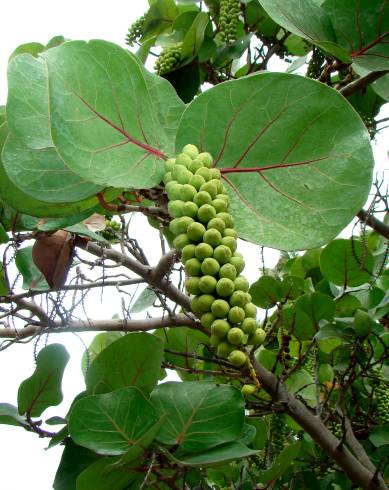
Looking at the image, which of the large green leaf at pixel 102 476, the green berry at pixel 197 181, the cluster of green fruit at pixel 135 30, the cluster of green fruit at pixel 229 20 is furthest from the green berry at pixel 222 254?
the cluster of green fruit at pixel 135 30

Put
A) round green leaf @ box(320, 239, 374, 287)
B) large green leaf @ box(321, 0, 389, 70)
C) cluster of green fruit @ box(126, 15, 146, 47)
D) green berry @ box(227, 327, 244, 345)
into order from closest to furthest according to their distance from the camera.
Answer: green berry @ box(227, 327, 244, 345), large green leaf @ box(321, 0, 389, 70), round green leaf @ box(320, 239, 374, 287), cluster of green fruit @ box(126, 15, 146, 47)

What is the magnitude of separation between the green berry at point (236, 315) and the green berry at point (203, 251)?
3.1 inches

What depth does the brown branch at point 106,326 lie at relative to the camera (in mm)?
1281

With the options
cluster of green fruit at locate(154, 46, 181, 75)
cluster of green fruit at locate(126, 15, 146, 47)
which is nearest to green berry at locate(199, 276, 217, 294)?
cluster of green fruit at locate(154, 46, 181, 75)

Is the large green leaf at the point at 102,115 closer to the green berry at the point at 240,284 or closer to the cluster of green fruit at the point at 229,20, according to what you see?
the green berry at the point at 240,284

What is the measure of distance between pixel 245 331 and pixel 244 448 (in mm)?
457

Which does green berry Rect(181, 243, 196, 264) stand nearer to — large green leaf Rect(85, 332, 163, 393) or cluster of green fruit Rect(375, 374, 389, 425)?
large green leaf Rect(85, 332, 163, 393)

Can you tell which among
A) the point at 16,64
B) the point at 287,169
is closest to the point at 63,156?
the point at 16,64

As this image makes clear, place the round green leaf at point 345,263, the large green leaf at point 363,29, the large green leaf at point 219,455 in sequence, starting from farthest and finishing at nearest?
1. the round green leaf at point 345,263
2. the large green leaf at point 363,29
3. the large green leaf at point 219,455

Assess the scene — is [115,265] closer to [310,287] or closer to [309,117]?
[309,117]

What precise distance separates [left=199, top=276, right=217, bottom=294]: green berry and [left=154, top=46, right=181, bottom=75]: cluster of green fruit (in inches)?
38.6

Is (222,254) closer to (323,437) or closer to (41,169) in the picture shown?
(41,169)

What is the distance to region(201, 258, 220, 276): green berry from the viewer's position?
709 millimetres

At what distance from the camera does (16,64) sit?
87 cm
